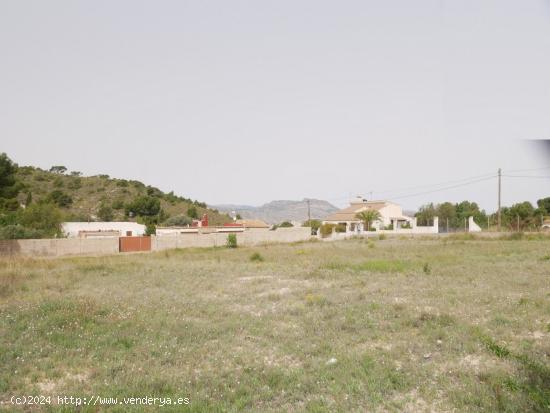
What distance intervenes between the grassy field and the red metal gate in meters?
27.4

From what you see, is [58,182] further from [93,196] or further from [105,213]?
[105,213]

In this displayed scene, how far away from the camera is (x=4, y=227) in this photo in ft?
123

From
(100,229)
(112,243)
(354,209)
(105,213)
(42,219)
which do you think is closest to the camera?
(112,243)

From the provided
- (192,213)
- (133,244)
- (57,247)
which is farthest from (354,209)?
(57,247)

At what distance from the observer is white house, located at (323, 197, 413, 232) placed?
7865cm

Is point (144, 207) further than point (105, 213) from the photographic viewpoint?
Yes

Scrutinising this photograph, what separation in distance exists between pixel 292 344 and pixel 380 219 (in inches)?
2744

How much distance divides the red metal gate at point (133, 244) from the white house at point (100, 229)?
1016cm

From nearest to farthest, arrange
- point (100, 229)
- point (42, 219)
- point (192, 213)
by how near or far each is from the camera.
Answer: point (42, 219)
point (100, 229)
point (192, 213)

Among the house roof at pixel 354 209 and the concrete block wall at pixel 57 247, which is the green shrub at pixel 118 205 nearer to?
the concrete block wall at pixel 57 247

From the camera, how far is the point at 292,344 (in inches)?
321

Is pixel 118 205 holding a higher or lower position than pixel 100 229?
higher

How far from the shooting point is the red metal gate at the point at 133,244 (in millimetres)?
42000

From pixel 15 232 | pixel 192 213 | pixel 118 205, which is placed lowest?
pixel 15 232
